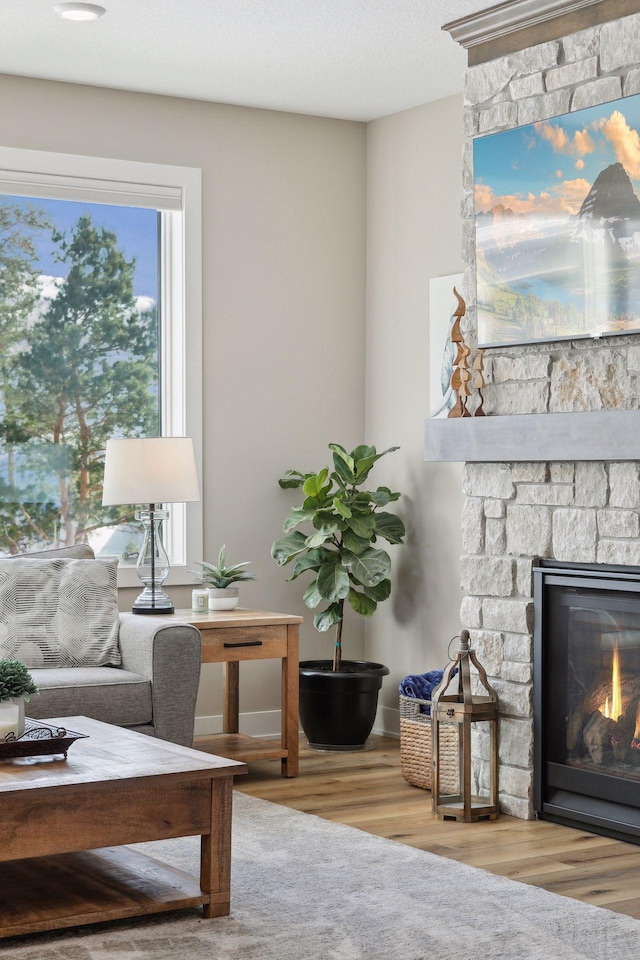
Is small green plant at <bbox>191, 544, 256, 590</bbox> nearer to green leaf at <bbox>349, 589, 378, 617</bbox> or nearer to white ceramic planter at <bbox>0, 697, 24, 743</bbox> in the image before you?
green leaf at <bbox>349, 589, 378, 617</bbox>

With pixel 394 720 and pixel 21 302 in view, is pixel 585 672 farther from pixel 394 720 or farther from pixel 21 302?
pixel 21 302

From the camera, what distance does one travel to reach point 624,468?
3793mm

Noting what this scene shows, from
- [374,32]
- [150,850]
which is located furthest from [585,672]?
[374,32]

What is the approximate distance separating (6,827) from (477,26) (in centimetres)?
304

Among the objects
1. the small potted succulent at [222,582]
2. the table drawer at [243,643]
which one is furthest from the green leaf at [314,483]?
the table drawer at [243,643]

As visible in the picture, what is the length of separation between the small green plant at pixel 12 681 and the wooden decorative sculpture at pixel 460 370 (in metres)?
1.89

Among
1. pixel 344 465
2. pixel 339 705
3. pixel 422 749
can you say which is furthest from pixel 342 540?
pixel 422 749

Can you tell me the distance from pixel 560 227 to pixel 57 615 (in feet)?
7.11

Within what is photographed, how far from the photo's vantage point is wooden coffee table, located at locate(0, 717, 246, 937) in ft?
9.14

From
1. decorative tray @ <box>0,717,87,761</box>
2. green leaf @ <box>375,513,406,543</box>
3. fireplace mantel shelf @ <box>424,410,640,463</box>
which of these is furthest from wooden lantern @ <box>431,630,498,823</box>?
decorative tray @ <box>0,717,87,761</box>

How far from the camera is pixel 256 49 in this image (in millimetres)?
4695

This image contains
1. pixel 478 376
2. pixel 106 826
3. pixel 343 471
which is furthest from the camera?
pixel 343 471

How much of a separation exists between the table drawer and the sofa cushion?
0.41 metres

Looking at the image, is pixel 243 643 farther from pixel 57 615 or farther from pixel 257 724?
pixel 257 724
